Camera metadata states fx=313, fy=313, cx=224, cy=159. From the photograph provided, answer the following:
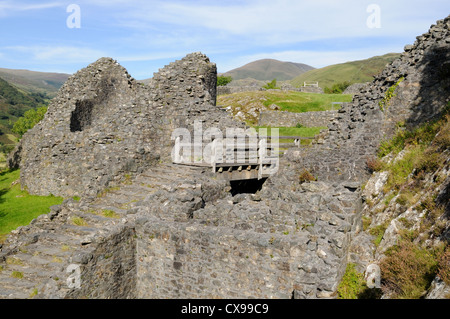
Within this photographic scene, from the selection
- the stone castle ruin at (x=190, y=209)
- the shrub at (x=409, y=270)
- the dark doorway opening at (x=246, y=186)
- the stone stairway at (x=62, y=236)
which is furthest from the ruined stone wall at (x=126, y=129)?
the shrub at (x=409, y=270)

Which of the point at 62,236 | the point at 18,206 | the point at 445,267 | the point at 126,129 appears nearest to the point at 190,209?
the point at 62,236

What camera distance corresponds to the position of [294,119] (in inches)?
1393

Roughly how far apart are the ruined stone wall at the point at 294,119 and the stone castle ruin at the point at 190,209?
15958mm

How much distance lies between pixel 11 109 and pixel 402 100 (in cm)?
19655

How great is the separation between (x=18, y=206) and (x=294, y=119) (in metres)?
27.3

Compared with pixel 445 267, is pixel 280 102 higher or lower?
higher

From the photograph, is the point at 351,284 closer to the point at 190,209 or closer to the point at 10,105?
the point at 190,209

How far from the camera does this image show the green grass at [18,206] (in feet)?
49.0

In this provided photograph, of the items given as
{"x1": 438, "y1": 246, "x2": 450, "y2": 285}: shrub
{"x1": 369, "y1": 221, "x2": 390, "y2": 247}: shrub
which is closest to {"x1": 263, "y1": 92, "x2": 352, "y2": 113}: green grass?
{"x1": 369, "y1": 221, "x2": 390, "y2": 247}: shrub

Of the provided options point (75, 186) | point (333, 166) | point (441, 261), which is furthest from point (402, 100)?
point (75, 186)

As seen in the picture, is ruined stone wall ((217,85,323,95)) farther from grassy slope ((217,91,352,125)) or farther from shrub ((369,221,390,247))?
shrub ((369,221,390,247))

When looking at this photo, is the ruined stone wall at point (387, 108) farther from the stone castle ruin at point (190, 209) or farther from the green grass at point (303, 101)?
the green grass at point (303, 101)

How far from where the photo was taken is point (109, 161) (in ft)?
48.7

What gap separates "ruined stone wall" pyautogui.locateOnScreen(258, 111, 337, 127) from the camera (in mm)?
33541
